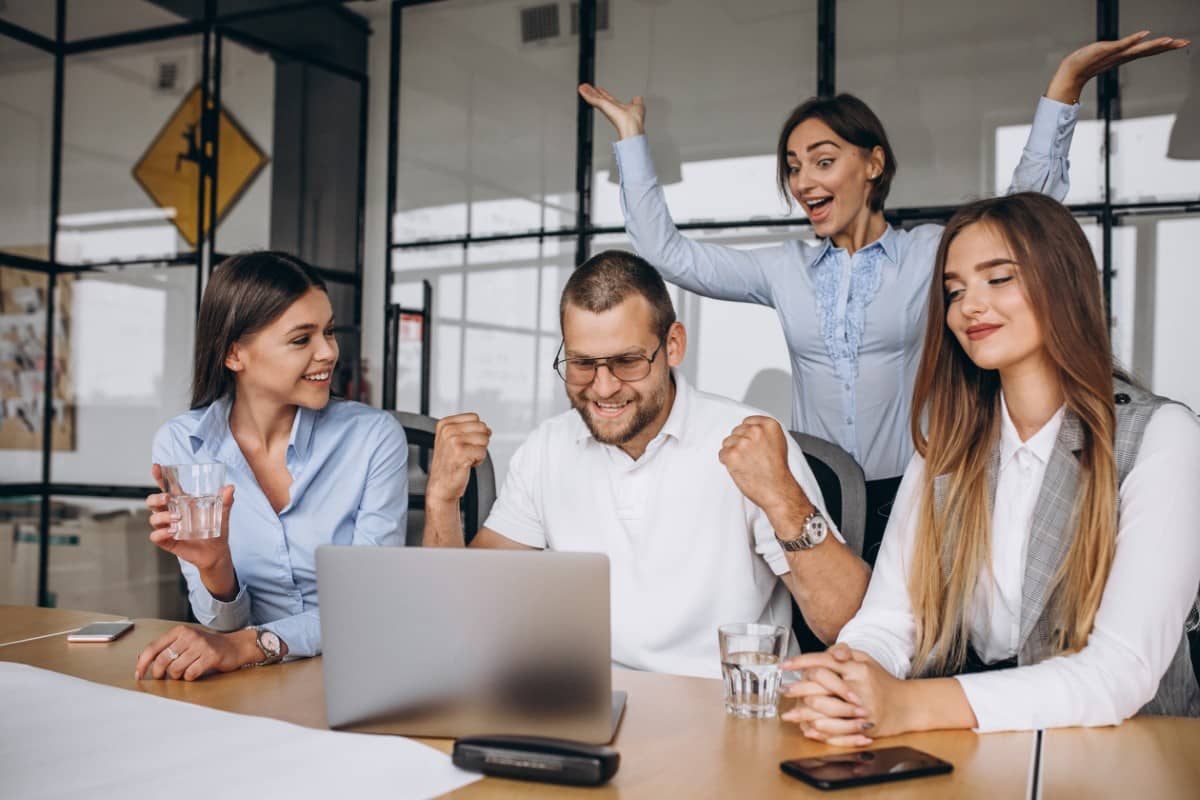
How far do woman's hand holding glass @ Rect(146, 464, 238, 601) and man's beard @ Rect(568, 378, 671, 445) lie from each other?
2.12 ft

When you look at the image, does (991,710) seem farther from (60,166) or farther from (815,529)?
(60,166)

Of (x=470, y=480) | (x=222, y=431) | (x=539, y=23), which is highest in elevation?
(x=539, y=23)

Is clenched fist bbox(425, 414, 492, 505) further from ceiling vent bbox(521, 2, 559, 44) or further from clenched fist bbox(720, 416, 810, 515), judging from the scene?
ceiling vent bbox(521, 2, 559, 44)

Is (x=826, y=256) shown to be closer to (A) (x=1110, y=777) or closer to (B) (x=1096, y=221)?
(B) (x=1096, y=221)

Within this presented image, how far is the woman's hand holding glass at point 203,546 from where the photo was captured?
57.7 inches

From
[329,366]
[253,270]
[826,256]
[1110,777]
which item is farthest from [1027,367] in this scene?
[253,270]

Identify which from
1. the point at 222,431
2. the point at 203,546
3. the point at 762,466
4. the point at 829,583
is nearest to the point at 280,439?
the point at 222,431

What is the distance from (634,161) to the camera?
2.55m

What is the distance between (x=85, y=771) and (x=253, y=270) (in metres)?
1.21

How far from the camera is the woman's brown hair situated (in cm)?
197

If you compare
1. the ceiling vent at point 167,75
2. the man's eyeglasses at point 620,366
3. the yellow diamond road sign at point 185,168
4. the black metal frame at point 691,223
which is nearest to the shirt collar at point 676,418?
the man's eyeglasses at point 620,366

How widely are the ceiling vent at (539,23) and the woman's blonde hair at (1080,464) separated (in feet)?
11.0

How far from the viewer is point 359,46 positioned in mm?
5066

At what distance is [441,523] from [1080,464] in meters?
1.06
